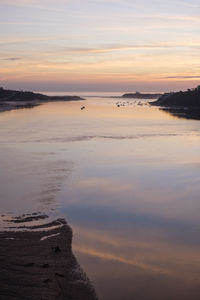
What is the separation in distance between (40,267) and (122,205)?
15.2 feet

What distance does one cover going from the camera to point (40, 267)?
25.2 ft

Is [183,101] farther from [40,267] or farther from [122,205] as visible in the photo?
[40,267]

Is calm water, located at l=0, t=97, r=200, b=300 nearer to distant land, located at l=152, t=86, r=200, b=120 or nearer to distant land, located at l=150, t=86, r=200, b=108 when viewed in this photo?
distant land, located at l=152, t=86, r=200, b=120

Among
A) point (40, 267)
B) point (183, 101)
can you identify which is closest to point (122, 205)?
point (40, 267)

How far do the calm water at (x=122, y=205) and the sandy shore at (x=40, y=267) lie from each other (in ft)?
0.82

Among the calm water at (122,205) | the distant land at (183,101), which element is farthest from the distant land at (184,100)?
the calm water at (122,205)

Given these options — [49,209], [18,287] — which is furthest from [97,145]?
[18,287]

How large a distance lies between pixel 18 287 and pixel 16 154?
48.0 feet

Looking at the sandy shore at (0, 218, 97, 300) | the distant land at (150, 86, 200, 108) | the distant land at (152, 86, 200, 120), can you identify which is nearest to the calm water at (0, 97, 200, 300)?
the sandy shore at (0, 218, 97, 300)

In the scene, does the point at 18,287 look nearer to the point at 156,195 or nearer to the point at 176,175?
the point at 156,195

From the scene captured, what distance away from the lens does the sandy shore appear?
22.4 feet

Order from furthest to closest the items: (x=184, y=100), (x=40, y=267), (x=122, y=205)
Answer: (x=184, y=100) < (x=122, y=205) < (x=40, y=267)

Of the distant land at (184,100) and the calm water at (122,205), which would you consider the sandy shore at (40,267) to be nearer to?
the calm water at (122,205)

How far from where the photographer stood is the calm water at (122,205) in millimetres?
7648
